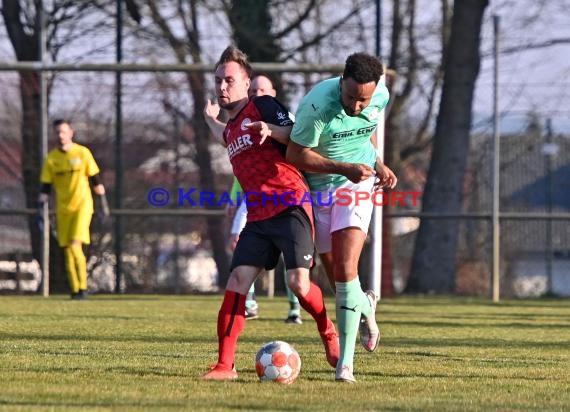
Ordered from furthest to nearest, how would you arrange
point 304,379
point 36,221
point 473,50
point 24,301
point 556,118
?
point 473,50 < point 556,118 < point 36,221 < point 24,301 < point 304,379

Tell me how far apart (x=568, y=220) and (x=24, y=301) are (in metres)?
7.79

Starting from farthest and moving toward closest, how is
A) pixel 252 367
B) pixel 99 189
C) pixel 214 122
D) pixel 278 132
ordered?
pixel 99 189, pixel 214 122, pixel 252 367, pixel 278 132

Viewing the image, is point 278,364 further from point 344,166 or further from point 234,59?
point 234,59

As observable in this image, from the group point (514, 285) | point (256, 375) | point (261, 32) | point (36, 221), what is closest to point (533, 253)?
point (514, 285)

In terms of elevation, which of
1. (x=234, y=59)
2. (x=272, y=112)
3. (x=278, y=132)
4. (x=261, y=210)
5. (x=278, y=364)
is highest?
(x=234, y=59)

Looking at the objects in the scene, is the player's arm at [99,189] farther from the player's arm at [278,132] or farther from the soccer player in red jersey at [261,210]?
the player's arm at [278,132]

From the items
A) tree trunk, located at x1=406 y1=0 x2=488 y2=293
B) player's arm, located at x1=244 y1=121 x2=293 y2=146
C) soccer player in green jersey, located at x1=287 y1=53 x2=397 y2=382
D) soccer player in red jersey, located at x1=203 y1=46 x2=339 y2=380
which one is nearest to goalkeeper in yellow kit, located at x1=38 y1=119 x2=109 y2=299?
tree trunk, located at x1=406 y1=0 x2=488 y2=293

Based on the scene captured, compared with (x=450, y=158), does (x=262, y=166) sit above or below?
below

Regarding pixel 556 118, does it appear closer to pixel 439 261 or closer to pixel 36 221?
pixel 439 261

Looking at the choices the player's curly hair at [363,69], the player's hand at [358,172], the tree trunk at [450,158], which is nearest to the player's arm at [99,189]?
the tree trunk at [450,158]

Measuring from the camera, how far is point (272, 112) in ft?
22.7

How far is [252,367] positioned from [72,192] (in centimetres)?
825

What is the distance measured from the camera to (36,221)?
16.6 meters

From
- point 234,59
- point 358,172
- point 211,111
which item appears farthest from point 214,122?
point 358,172
